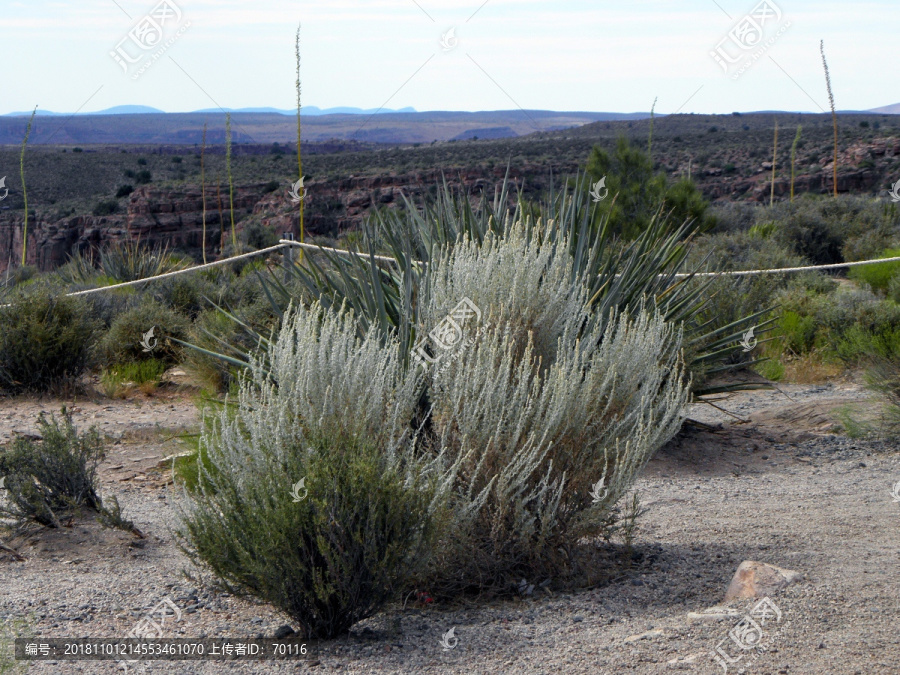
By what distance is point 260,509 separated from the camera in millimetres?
2711

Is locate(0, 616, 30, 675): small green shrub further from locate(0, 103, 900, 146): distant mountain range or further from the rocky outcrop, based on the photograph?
locate(0, 103, 900, 146): distant mountain range

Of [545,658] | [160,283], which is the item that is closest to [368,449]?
[545,658]

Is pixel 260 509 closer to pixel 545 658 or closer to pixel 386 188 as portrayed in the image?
pixel 545 658

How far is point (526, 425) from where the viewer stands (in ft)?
10.7

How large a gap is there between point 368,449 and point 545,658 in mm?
853

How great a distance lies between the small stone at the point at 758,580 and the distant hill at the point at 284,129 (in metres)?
95.8

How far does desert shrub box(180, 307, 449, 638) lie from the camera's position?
2660mm

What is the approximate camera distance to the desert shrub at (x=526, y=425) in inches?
122

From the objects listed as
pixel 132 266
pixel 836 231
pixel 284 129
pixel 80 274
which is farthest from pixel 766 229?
pixel 284 129

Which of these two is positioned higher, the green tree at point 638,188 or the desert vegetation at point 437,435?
the green tree at point 638,188

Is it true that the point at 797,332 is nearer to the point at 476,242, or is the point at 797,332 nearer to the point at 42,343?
the point at 476,242

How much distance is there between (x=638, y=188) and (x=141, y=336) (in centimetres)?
981

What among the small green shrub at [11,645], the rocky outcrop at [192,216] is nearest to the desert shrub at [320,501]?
the small green shrub at [11,645]

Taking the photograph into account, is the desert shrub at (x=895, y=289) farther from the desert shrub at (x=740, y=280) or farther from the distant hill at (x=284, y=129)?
the distant hill at (x=284, y=129)
